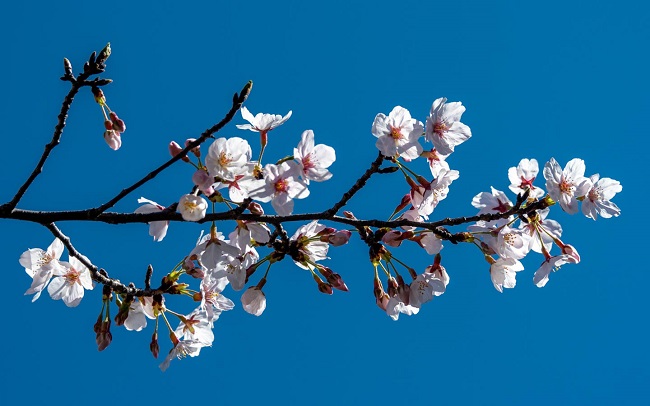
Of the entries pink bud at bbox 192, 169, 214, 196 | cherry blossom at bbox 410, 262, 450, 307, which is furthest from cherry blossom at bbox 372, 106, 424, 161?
pink bud at bbox 192, 169, 214, 196

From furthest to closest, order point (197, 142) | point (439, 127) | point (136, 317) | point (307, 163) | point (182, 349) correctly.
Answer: point (182, 349) < point (136, 317) < point (439, 127) < point (307, 163) < point (197, 142)

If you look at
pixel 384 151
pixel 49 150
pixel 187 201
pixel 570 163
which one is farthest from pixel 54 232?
pixel 570 163

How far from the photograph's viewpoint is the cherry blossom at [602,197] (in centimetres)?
328

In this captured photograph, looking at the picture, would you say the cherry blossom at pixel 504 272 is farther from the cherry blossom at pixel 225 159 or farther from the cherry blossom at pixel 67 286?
the cherry blossom at pixel 67 286

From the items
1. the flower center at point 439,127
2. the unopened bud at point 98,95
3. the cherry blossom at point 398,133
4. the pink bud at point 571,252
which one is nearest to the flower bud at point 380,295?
the cherry blossom at point 398,133

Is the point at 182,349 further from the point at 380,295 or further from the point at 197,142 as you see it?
the point at 197,142

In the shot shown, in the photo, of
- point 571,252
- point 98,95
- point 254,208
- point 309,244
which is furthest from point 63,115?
point 571,252

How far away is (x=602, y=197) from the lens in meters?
3.31

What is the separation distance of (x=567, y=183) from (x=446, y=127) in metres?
0.66

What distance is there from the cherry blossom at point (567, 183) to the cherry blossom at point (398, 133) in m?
0.65

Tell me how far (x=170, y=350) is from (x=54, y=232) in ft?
3.51

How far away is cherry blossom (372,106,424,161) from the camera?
3.09 m

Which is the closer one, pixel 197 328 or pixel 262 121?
pixel 262 121

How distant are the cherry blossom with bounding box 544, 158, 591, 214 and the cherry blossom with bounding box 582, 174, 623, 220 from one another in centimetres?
6
